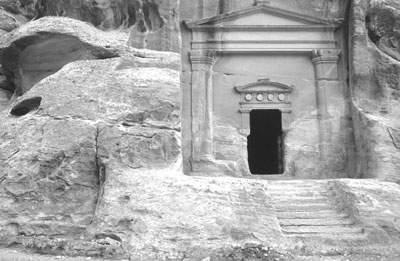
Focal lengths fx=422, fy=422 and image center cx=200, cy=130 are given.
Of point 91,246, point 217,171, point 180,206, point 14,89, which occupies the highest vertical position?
point 14,89

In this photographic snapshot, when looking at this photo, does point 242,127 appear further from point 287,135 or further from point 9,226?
point 9,226

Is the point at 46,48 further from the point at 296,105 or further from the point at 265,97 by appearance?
the point at 296,105

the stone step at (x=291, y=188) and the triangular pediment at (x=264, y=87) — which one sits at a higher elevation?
the triangular pediment at (x=264, y=87)

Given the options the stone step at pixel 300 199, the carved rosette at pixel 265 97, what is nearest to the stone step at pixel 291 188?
the stone step at pixel 300 199

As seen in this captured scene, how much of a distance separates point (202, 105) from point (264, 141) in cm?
447

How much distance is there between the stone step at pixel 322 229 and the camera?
222 inches

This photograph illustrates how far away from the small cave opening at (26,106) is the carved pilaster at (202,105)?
3.72 metres

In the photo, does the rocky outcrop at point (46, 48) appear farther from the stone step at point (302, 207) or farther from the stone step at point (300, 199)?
the stone step at point (302, 207)

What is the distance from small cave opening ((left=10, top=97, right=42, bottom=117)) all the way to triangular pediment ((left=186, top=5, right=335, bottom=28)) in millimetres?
4481

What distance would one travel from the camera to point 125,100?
705 centimetres

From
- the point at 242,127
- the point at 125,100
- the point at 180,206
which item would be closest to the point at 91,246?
the point at 180,206

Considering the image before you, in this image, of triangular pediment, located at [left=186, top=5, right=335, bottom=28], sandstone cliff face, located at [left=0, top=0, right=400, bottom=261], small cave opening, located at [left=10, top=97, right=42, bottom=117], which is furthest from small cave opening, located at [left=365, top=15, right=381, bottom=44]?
small cave opening, located at [left=10, top=97, right=42, bottom=117]

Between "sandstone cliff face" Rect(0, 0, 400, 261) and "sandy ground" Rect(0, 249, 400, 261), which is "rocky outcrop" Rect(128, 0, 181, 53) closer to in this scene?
"sandstone cliff face" Rect(0, 0, 400, 261)

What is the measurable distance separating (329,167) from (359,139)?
90 centimetres
